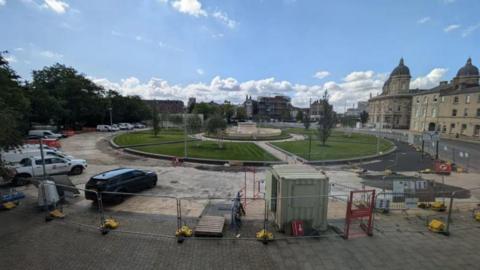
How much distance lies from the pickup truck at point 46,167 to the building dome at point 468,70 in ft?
284

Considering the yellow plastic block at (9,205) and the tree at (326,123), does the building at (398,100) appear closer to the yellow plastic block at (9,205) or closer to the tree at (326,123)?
the tree at (326,123)

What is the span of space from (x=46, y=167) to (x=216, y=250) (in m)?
14.5

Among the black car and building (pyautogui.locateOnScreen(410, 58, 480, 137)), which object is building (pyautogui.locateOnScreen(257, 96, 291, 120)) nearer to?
building (pyautogui.locateOnScreen(410, 58, 480, 137))

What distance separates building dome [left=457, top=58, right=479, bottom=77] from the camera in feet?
201

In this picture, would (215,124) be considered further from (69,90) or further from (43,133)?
(69,90)

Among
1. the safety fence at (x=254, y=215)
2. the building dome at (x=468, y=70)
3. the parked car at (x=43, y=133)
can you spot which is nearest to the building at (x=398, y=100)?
the building dome at (x=468, y=70)

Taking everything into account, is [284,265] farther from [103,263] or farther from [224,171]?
[224,171]

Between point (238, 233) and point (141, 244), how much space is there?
127 inches

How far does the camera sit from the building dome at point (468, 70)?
61.2m

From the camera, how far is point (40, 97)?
40625mm

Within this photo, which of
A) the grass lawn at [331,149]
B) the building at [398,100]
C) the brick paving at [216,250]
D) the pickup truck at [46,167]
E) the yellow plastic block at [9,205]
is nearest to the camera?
the brick paving at [216,250]

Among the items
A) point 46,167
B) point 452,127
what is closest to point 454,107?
point 452,127

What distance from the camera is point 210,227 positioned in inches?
324

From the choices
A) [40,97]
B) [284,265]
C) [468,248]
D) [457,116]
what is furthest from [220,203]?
[457,116]
